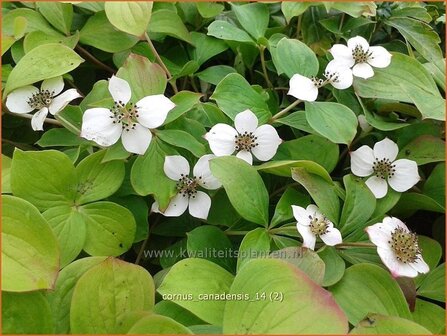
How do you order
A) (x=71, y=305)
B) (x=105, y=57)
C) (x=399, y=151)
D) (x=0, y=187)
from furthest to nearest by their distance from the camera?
(x=105, y=57)
(x=399, y=151)
(x=0, y=187)
(x=71, y=305)

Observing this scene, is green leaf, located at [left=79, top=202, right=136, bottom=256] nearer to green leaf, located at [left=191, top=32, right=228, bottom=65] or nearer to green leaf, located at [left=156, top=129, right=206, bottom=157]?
green leaf, located at [left=156, top=129, right=206, bottom=157]

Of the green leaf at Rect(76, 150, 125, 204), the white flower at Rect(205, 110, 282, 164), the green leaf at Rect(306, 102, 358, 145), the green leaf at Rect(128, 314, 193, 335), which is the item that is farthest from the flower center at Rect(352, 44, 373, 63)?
the green leaf at Rect(128, 314, 193, 335)

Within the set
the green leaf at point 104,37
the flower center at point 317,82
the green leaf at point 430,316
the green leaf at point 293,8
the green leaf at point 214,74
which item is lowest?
the green leaf at point 430,316

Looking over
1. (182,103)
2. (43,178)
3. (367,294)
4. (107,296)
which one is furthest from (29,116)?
(367,294)

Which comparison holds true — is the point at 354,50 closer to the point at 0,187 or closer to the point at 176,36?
the point at 176,36

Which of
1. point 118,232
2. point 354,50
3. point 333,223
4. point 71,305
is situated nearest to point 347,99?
point 354,50

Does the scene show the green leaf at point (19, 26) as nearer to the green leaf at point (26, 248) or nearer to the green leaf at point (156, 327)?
the green leaf at point (26, 248)

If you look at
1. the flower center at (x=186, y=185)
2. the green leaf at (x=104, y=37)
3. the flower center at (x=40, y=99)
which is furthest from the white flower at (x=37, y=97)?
the flower center at (x=186, y=185)
